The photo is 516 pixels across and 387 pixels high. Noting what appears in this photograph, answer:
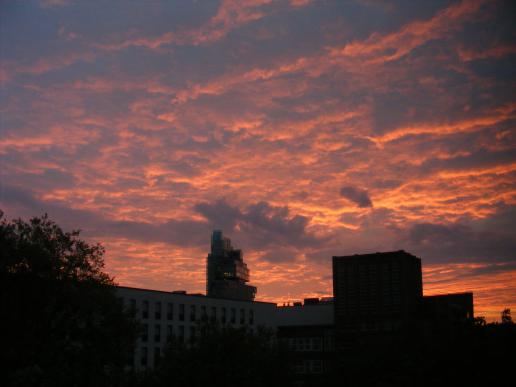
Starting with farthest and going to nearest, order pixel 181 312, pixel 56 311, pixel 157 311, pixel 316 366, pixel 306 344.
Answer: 1. pixel 306 344
2. pixel 316 366
3. pixel 181 312
4. pixel 157 311
5. pixel 56 311

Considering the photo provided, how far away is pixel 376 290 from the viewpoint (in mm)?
147750

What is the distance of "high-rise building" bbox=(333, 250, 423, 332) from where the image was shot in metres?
140

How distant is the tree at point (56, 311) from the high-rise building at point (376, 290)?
313 ft

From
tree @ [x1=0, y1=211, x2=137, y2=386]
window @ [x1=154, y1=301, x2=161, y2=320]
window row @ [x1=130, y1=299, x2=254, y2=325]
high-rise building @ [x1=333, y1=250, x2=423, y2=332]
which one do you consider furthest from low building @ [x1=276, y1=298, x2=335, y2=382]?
tree @ [x1=0, y1=211, x2=137, y2=386]

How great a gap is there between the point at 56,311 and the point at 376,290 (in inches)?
4371

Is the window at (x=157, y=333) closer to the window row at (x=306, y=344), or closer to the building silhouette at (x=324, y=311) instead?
the building silhouette at (x=324, y=311)

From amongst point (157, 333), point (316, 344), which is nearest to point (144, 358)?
point (157, 333)

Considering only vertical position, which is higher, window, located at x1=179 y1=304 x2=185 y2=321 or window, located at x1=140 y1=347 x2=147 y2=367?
window, located at x1=179 y1=304 x2=185 y2=321

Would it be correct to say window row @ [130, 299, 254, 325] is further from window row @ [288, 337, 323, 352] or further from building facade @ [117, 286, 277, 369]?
window row @ [288, 337, 323, 352]

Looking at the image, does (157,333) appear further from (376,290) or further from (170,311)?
(376,290)

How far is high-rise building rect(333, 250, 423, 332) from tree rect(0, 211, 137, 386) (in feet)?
313

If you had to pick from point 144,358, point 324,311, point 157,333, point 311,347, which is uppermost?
point 324,311

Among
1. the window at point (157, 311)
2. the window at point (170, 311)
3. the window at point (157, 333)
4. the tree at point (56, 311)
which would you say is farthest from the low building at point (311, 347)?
the tree at point (56, 311)

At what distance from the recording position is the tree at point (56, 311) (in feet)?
→ 144
